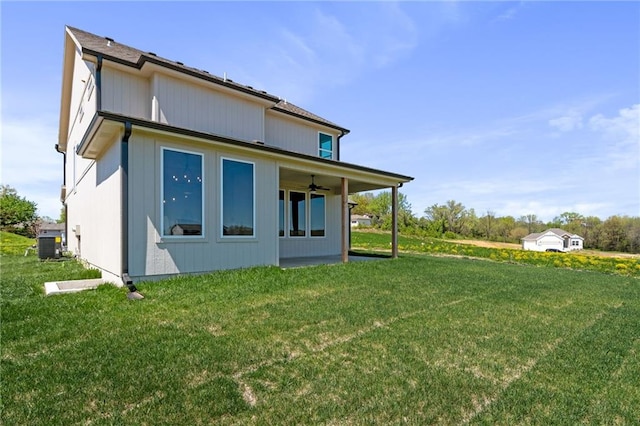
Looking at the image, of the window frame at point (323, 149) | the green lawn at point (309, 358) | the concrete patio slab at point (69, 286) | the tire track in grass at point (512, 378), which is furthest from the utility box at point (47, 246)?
the tire track in grass at point (512, 378)

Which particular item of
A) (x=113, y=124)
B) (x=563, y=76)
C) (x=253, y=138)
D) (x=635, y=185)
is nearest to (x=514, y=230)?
(x=635, y=185)

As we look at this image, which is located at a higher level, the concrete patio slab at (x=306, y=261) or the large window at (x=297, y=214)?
the large window at (x=297, y=214)

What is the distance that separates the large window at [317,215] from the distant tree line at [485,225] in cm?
2817

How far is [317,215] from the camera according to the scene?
Result: 13.5 m

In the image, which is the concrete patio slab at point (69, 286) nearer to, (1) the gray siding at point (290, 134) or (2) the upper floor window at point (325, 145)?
(1) the gray siding at point (290, 134)

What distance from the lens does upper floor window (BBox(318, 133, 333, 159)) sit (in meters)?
13.2

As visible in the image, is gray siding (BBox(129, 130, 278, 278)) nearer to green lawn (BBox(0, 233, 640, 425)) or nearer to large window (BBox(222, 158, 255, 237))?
large window (BBox(222, 158, 255, 237))

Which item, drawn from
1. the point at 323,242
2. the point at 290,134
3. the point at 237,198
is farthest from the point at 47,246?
the point at 323,242

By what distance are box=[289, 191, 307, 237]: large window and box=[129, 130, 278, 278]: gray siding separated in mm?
4092

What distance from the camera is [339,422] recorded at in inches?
91.5

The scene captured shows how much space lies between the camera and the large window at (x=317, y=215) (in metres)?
Result: 13.3

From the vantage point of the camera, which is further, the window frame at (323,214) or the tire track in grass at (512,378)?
the window frame at (323,214)

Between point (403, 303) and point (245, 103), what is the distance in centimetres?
728

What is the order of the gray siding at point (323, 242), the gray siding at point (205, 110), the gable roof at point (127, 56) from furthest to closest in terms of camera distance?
the gray siding at point (323, 242) → the gray siding at point (205, 110) → the gable roof at point (127, 56)
